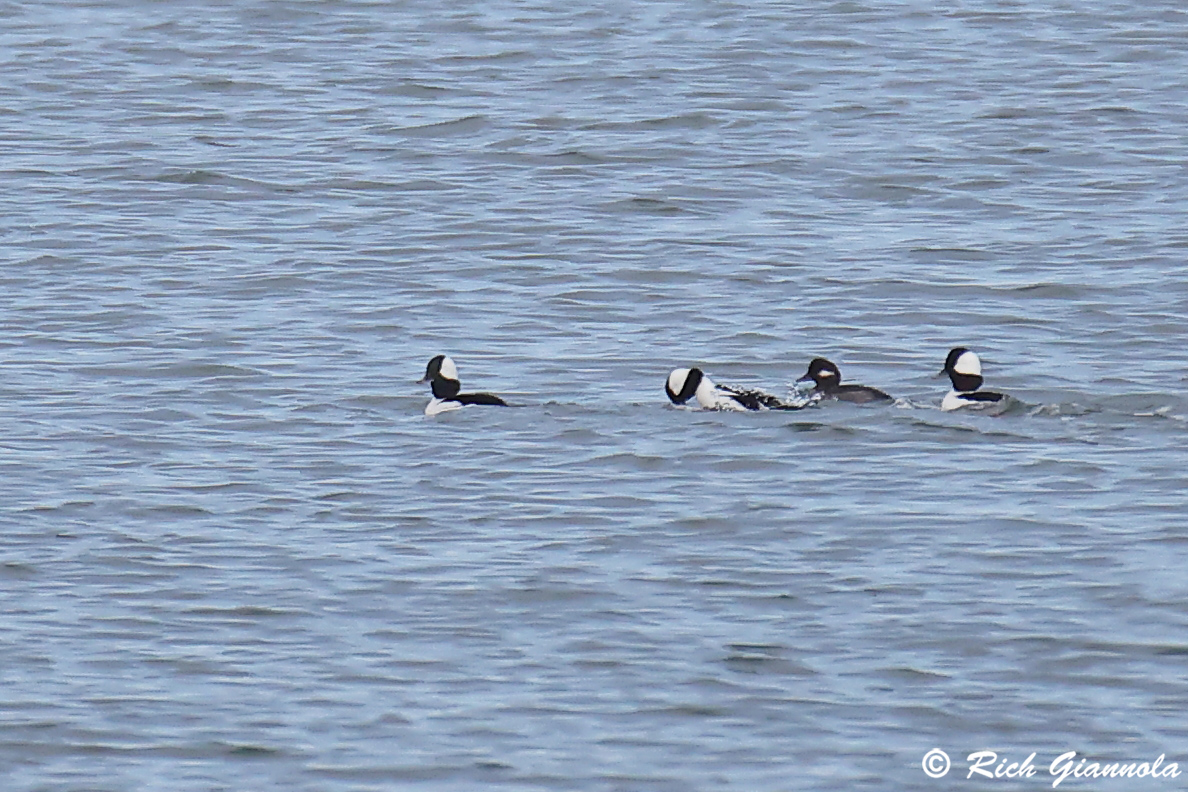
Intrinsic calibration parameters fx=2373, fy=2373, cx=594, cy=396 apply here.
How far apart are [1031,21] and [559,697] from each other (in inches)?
895

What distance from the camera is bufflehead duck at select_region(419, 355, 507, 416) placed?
14.6 meters

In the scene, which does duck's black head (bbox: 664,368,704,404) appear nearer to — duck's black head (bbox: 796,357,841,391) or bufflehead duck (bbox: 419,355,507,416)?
duck's black head (bbox: 796,357,841,391)

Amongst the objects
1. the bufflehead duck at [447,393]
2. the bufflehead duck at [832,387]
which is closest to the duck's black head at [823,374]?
the bufflehead duck at [832,387]

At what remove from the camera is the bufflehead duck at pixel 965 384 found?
1444 centimetres

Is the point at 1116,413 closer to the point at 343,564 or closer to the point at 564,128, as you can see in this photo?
the point at 343,564

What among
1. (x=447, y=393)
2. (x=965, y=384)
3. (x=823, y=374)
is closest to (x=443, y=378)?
(x=447, y=393)

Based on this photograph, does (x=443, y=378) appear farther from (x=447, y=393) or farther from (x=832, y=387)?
(x=832, y=387)

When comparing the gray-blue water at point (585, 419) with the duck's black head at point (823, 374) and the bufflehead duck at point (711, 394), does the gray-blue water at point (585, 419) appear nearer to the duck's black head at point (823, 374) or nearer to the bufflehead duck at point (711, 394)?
the bufflehead duck at point (711, 394)

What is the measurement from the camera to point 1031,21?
30.7 m

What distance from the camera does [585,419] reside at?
14.5 metres

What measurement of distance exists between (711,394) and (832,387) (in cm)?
76

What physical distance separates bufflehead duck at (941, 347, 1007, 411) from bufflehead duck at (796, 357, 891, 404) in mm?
440

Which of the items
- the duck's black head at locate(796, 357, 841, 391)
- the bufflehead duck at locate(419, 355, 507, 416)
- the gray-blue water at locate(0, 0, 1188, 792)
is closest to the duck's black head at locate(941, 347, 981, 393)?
the gray-blue water at locate(0, 0, 1188, 792)

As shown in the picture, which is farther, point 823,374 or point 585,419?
point 823,374
